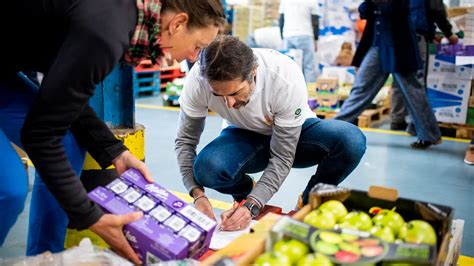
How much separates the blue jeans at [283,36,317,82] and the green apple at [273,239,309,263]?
21.3ft

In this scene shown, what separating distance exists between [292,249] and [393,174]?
9.22 ft

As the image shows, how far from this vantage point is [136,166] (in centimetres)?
189

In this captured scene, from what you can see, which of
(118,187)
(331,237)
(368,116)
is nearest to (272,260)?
(331,237)

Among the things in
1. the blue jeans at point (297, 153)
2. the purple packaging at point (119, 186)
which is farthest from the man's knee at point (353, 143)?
the purple packaging at point (119, 186)

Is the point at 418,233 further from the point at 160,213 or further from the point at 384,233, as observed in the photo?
the point at 160,213

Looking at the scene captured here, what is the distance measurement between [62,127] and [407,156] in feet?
12.2

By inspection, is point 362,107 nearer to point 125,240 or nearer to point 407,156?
point 407,156

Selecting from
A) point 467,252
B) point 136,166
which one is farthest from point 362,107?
point 136,166

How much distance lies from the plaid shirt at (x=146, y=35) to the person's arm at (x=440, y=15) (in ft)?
13.1

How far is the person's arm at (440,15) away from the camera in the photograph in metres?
4.85

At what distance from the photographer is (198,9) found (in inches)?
61.0

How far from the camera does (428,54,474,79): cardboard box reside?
5.20 meters

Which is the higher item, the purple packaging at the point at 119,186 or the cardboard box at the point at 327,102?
the purple packaging at the point at 119,186

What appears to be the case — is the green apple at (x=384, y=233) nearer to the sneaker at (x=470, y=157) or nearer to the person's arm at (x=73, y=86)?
the person's arm at (x=73, y=86)
